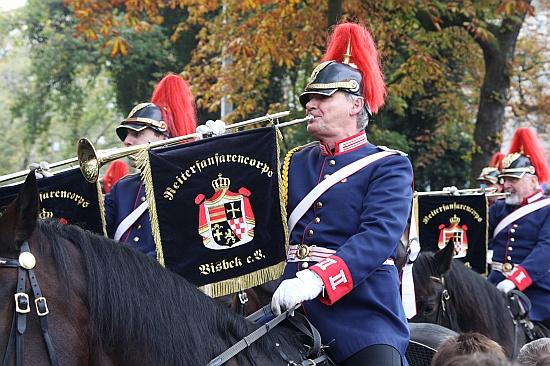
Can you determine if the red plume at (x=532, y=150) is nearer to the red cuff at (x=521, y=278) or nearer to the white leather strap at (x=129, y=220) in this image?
the red cuff at (x=521, y=278)

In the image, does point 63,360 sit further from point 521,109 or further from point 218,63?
point 521,109

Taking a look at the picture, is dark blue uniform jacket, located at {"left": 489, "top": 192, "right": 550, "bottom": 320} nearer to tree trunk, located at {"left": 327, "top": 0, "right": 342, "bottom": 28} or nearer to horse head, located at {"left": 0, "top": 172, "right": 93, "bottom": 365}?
tree trunk, located at {"left": 327, "top": 0, "right": 342, "bottom": 28}

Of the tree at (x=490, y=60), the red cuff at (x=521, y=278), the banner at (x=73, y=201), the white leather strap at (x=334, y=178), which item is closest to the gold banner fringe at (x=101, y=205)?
the banner at (x=73, y=201)

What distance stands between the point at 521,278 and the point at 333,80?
4734mm

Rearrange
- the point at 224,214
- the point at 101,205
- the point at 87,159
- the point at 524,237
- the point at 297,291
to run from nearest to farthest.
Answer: the point at 297,291 < the point at 87,159 < the point at 224,214 < the point at 101,205 < the point at 524,237

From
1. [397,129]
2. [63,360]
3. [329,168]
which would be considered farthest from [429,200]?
[397,129]

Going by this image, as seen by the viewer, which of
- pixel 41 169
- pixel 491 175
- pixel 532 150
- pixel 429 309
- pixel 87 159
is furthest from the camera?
pixel 491 175

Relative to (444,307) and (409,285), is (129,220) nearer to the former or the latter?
(409,285)

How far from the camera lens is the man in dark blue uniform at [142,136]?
19.2 feet

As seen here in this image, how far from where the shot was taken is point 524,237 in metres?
8.51

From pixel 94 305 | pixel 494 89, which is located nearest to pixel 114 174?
pixel 94 305

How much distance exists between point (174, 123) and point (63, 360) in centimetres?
392

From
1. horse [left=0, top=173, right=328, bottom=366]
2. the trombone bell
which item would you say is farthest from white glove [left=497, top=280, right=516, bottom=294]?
the trombone bell

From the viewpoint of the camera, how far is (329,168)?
163 inches
